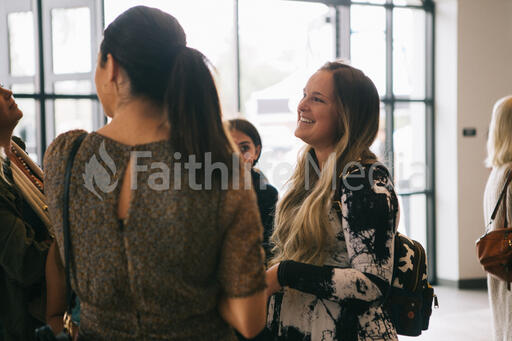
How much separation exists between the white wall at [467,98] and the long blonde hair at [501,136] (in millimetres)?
3690

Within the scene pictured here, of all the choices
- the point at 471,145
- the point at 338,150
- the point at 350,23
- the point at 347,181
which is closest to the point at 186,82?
the point at 347,181

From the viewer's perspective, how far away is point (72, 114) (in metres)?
4.76

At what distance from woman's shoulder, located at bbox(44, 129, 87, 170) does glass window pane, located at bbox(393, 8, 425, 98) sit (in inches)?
241

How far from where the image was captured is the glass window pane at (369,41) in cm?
638

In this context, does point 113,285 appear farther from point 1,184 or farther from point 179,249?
point 1,184

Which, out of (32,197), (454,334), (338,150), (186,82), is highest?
(186,82)

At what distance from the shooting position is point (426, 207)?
6.84 metres

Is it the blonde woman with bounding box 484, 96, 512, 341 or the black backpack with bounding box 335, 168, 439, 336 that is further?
the blonde woman with bounding box 484, 96, 512, 341

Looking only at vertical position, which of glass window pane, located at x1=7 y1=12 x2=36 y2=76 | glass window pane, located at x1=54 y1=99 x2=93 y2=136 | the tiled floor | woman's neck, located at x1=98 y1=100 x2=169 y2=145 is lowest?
the tiled floor

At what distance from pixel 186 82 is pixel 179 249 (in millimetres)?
335

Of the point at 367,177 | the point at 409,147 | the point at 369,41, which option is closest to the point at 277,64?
the point at 369,41

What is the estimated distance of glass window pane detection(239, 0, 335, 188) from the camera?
571 cm

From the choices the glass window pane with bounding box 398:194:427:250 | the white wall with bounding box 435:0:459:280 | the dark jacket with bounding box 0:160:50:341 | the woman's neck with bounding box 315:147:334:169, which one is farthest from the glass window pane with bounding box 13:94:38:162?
the white wall with bounding box 435:0:459:280

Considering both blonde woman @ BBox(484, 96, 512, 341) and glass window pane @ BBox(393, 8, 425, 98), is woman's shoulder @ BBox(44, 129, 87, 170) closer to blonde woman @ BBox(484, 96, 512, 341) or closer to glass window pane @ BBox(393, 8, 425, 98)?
blonde woman @ BBox(484, 96, 512, 341)
